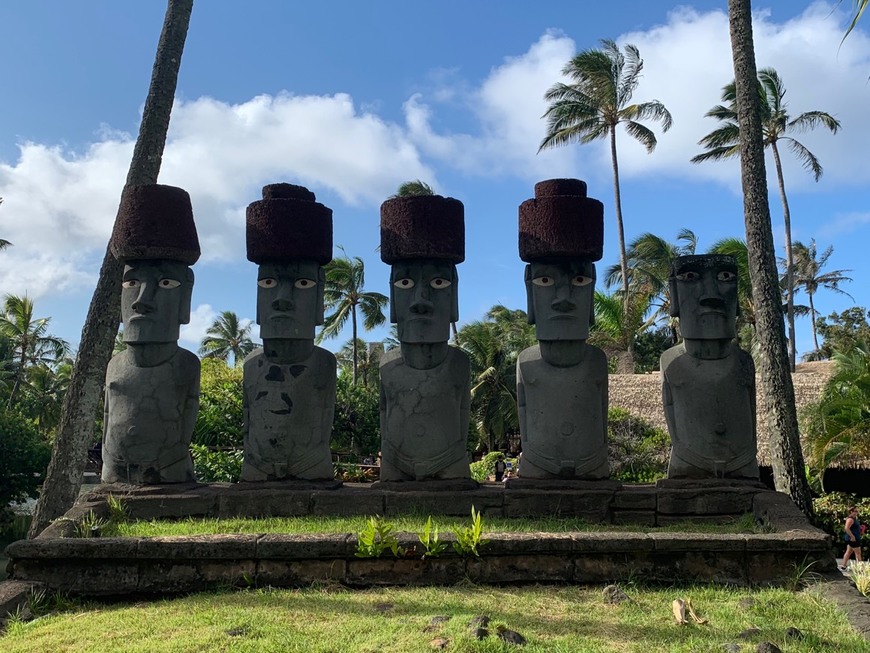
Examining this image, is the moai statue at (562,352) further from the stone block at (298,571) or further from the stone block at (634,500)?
the stone block at (298,571)

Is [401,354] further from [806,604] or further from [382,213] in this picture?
[806,604]

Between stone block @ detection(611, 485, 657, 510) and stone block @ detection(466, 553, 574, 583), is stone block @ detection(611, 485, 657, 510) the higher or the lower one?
the higher one

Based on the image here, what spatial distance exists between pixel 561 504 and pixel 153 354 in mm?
4374

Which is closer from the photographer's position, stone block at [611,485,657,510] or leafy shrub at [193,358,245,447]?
stone block at [611,485,657,510]

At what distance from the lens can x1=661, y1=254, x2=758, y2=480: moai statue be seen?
754 centimetres

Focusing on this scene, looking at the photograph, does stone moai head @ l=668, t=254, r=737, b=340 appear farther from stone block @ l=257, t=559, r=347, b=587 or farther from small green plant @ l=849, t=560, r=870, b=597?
stone block @ l=257, t=559, r=347, b=587

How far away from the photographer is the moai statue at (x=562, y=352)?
7555 mm

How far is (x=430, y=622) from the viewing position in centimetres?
458

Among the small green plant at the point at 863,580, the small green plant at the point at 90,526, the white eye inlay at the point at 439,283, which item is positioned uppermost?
the white eye inlay at the point at 439,283

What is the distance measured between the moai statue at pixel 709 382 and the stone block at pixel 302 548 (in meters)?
3.62

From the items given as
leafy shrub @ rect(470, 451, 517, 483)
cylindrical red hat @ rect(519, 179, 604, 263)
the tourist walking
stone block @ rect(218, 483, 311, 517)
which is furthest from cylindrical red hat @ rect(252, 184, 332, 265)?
the tourist walking

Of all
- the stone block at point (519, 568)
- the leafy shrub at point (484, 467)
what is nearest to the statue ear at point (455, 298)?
the stone block at point (519, 568)

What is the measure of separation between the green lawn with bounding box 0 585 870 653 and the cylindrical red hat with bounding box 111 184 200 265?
3663mm

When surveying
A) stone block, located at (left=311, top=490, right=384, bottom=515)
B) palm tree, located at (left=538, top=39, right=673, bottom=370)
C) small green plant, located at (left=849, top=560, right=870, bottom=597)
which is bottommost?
small green plant, located at (left=849, top=560, right=870, bottom=597)
